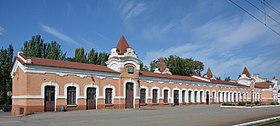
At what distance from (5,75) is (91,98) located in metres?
24.5

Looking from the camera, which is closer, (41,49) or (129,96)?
(129,96)

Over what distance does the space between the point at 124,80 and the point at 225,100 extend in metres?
33.7

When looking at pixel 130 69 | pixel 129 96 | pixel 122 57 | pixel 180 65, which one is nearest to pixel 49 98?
pixel 122 57

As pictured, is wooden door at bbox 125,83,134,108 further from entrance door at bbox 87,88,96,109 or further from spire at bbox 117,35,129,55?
entrance door at bbox 87,88,96,109

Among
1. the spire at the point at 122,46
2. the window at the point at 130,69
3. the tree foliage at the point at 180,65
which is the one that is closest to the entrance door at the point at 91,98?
the window at the point at 130,69

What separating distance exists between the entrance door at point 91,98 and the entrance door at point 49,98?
4.46m

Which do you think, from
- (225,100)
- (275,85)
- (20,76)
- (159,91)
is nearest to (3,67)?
(20,76)

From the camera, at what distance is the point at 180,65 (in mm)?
74562

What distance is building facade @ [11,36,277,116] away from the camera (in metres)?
26.2

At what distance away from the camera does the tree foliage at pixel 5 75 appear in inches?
1860

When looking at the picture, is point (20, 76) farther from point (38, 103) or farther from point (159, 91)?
point (159, 91)

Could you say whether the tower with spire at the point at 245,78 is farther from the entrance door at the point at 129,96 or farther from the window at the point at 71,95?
the window at the point at 71,95

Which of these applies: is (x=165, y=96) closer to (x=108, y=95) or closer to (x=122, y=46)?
(x=122, y=46)

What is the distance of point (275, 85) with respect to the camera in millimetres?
84500
